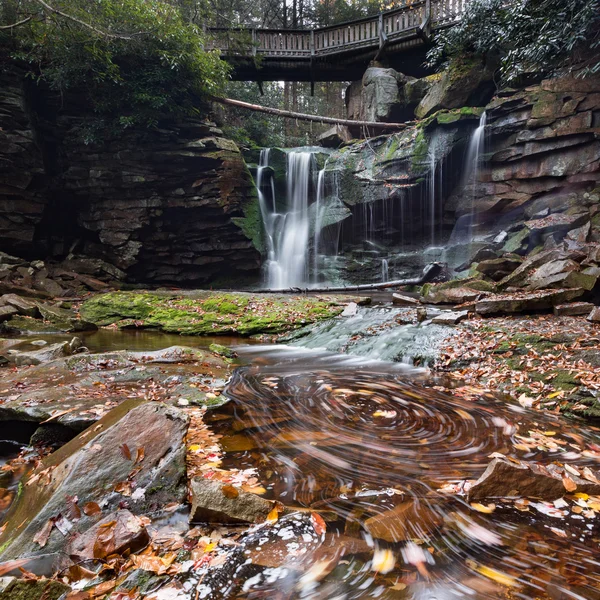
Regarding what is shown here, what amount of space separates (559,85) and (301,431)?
15551 mm

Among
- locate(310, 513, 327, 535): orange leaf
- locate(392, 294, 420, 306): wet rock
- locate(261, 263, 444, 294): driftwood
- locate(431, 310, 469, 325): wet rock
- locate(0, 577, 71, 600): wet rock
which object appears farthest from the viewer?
locate(261, 263, 444, 294): driftwood

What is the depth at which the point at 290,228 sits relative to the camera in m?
17.2

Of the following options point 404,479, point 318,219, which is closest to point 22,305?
point 404,479

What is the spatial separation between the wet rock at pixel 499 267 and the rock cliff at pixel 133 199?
30.5 ft

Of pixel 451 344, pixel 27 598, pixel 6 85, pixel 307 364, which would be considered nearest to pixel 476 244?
pixel 451 344

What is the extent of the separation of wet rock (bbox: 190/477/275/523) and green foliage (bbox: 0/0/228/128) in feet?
46.4

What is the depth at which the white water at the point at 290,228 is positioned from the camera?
16.7 m

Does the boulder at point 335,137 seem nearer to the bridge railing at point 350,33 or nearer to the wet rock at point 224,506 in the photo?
the bridge railing at point 350,33

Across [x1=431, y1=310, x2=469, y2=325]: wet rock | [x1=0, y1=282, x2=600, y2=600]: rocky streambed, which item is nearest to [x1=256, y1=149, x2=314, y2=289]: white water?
[x1=431, y1=310, x2=469, y2=325]: wet rock

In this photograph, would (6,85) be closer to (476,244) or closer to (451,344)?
(451,344)

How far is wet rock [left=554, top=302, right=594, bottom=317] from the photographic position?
6.60 m

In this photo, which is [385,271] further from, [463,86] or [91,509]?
[91,509]

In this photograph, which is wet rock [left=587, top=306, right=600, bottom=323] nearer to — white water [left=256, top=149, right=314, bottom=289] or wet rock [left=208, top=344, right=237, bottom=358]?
wet rock [left=208, top=344, right=237, bottom=358]

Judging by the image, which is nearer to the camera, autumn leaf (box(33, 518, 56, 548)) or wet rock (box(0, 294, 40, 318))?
autumn leaf (box(33, 518, 56, 548))
